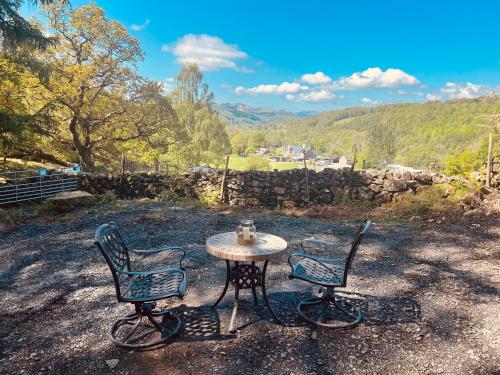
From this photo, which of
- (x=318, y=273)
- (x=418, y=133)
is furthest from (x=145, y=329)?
(x=418, y=133)

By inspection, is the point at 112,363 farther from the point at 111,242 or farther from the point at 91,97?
the point at 91,97

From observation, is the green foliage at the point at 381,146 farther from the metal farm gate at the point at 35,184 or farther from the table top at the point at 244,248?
the table top at the point at 244,248

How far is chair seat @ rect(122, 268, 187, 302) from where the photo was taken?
8.89 ft

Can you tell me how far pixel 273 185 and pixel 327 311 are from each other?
22.1ft

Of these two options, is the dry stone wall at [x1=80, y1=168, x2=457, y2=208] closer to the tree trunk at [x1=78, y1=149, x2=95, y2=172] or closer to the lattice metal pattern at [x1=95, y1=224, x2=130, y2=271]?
the tree trunk at [x1=78, y1=149, x2=95, y2=172]

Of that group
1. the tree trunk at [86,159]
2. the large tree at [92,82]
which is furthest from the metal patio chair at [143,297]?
the tree trunk at [86,159]

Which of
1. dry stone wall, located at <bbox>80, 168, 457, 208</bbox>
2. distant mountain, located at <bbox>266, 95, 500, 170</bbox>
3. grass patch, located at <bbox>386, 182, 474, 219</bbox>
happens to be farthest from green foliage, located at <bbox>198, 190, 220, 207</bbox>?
distant mountain, located at <bbox>266, 95, 500, 170</bbox>

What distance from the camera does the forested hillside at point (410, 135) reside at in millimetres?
60447

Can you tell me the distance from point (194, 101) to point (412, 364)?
39.3 metres

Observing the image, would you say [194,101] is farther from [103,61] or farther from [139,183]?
[139,183]

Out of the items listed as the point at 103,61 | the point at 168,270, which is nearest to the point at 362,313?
the point at 168,270

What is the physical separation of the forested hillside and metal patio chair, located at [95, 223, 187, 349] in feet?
113

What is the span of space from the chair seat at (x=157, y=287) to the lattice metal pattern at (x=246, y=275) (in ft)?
1.63

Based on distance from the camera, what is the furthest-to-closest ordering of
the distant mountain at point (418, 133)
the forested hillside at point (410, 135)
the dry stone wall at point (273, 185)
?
the distant mountain at point (418, 133), the forested hillside at point (410, 135), the dry stone wall at point (273, 185)
